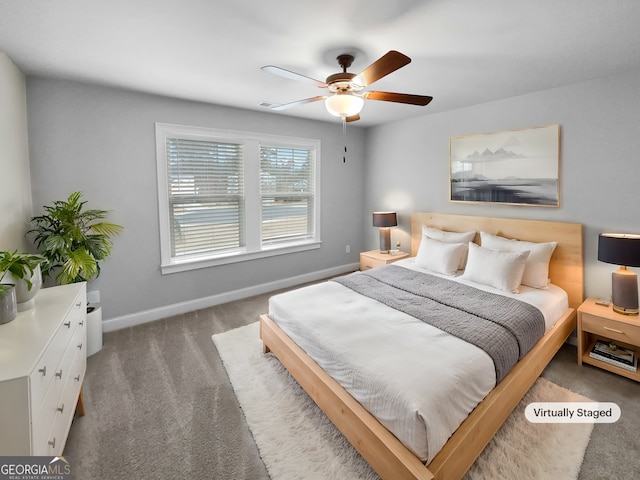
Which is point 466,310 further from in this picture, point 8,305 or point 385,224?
point 8,305

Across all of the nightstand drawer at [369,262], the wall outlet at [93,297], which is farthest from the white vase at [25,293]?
the nightstand drawer at [369,262]

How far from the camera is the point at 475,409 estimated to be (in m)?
1.70

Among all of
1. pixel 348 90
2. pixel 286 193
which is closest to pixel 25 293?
pixel 348 90

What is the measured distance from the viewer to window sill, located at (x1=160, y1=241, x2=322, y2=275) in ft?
12.0

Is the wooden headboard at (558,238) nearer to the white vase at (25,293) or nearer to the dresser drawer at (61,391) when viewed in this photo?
the dresser drawer at (61,391)

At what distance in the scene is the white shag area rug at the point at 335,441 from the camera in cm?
167

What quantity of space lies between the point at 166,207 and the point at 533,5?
3564mm

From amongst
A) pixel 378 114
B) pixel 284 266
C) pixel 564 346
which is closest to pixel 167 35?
pixel 378 114

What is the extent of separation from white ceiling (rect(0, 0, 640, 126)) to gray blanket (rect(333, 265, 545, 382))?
1917 mm

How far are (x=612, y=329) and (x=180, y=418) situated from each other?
3317 mm

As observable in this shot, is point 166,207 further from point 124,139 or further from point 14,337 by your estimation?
point 14,337

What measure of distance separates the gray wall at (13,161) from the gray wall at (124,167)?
0.13 meters

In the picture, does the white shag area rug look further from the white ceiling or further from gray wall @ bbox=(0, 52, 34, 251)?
the white ceiling

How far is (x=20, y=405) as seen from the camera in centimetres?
123
